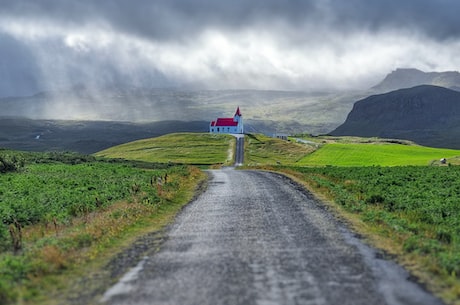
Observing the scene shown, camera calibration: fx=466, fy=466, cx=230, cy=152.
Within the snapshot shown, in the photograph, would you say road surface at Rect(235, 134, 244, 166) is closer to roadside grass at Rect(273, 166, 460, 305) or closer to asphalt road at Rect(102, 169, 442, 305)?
roadside grass at Rect(273, 166, 460, 305)

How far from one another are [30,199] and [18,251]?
1292 cm

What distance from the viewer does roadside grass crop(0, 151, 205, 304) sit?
42.4 feet

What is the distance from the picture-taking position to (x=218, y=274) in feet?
43.0

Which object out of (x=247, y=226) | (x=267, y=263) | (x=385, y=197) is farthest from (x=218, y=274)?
(x=385, y=197)

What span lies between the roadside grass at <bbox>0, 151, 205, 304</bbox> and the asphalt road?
6.05 feet

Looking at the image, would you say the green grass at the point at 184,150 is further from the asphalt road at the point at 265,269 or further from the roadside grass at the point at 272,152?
the asphalt road at the point at 265,269

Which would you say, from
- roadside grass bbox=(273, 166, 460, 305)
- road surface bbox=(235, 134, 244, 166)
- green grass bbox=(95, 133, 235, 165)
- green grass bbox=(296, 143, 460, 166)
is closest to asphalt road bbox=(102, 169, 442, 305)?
roadside grass bbox=(273, 166, 460, 305)

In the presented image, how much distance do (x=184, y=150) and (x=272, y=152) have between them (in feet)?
101

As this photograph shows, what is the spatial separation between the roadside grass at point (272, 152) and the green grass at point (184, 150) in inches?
257


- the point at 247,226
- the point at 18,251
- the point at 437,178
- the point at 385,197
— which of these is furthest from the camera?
the point at 437,178

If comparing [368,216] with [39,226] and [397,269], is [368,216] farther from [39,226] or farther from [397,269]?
[39,226]

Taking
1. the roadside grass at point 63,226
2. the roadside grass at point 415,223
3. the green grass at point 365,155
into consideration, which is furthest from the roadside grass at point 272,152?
the roadside grass at point 63,226

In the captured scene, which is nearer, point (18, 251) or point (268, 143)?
point (18, 251)

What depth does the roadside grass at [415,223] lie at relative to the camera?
1293 centimetres
